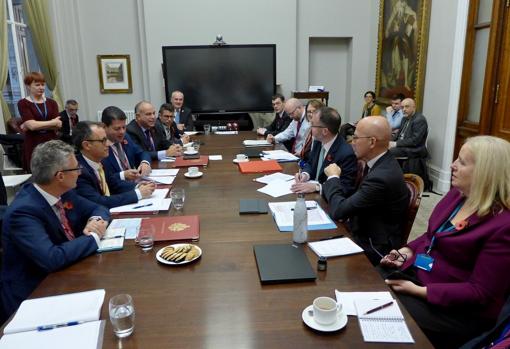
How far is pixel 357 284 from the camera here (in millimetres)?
1517

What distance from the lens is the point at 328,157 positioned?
2998mm

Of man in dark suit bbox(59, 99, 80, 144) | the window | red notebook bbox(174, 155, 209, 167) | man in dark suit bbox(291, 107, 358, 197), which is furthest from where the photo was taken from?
man in dark suit bbox(59, 99, 80, 144)

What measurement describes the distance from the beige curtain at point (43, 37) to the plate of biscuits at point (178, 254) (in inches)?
239

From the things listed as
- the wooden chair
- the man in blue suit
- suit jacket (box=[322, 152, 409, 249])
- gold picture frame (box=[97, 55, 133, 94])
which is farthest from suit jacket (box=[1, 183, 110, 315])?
gold picture frame (box=[97, 55, 133, 94])

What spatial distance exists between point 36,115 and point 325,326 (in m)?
4.42

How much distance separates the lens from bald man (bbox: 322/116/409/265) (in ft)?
7.15

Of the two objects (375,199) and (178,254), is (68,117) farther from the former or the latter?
(375,199)

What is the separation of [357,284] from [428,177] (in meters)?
4.65

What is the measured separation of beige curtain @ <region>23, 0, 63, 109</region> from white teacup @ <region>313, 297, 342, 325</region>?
6804mm

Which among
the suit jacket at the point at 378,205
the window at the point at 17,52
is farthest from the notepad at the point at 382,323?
the window at the point at 17,52

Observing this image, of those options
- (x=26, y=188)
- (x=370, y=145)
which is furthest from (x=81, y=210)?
(x=370, y=145)

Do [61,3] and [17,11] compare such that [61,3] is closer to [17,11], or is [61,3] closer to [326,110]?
[17,11]

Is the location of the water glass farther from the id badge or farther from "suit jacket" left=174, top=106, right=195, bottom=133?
"suit jacket" left=174, top=106, right=195, bottom=133

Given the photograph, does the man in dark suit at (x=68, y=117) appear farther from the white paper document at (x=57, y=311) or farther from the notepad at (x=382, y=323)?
the notepad at (x=382, y=323)
